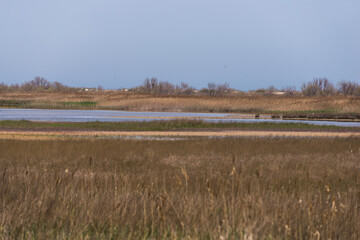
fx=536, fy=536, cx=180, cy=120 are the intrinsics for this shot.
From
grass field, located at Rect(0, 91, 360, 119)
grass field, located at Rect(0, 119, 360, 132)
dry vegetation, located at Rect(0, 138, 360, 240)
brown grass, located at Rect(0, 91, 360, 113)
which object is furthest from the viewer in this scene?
brown grass, located at Rect(0, 91, 360, 113)

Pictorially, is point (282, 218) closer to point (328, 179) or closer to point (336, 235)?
point (336, 235)

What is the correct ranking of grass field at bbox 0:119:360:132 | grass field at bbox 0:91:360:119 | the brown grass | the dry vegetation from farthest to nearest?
the brown grass < grass field at bbox 0:91:360:119 < grass field at bbox 0:119:360:132 < the dry vegetation

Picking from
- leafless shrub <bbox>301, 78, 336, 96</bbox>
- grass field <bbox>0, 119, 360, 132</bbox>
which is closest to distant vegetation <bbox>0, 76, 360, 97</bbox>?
leafless shrub <bbox>301, 78, 336, 96</bbox>

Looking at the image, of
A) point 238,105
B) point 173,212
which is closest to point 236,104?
point 238,105

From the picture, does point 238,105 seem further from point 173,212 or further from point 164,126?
point 173,212

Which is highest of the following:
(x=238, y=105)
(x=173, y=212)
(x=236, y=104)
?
(x=173, y=212)

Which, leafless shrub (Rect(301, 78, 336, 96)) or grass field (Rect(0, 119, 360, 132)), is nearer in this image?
grass field (Rect(0, 119, 360, 132))

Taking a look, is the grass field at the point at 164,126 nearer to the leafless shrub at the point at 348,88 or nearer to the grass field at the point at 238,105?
the grass field at the point at 238,105

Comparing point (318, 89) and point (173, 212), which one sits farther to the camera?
point (318, 89)

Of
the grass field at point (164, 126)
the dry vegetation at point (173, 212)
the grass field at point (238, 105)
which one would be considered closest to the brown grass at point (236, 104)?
the grass field at point (238, 105)

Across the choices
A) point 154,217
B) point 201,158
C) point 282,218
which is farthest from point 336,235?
point 201,158

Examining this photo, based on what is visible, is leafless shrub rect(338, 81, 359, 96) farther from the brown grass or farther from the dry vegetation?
the dry vegetation

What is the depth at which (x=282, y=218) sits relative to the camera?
5977mm

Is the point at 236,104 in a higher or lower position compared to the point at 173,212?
lower
